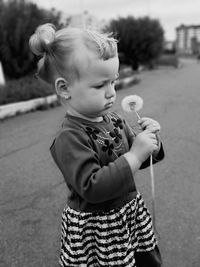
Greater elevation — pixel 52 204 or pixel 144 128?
pixel 144 128

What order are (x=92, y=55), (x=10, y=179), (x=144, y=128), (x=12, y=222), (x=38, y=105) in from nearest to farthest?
(x=92, y=55), (x=144, y=128), (x=12, y=222), (x=10, y=179), (x=38, y=105)

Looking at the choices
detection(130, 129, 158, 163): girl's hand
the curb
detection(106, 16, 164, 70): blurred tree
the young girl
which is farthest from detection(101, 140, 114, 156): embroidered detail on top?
detection(106, 16, 164, 70): blurred tree

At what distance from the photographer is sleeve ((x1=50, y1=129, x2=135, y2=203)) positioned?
101 centimetres

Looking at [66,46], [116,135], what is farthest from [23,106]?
[66,46]

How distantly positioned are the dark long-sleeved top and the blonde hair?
0.62ft

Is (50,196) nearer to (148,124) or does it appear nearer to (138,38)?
(148,124)

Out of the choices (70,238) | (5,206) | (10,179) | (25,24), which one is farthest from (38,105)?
(70,238)

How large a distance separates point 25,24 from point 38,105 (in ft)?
9.32

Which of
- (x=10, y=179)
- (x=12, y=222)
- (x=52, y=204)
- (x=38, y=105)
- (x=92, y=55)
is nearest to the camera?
(x=92, y=55)

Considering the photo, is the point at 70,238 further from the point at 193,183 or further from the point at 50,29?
the point at 193,183

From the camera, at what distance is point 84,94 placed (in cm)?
106

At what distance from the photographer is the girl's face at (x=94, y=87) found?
102cm

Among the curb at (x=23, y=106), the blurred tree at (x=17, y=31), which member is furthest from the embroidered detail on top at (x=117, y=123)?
the blurred tree at (x=17, y=31)

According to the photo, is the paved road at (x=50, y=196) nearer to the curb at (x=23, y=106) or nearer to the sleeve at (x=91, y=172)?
the curb at (x=23, y=106)
